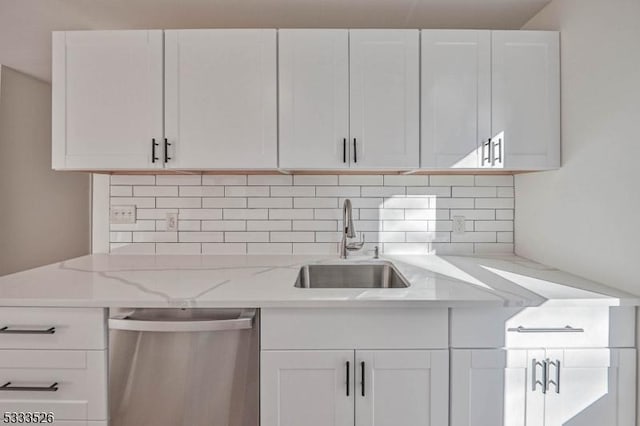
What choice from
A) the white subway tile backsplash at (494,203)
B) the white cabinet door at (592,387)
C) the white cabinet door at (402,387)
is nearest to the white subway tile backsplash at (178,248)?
the white cabinet door at (402,387)

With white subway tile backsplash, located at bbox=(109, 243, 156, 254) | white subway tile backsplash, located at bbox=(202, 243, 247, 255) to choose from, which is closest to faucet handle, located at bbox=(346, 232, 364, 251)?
white subway tile backsplash, located at bbox=(202, 243, 247, 255)

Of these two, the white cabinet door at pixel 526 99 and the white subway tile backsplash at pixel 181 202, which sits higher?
the white cabinet door at pixel 526 99

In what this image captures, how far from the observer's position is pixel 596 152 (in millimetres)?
1600

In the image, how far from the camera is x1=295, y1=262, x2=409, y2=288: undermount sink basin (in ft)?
6.71

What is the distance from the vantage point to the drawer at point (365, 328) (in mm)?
1406

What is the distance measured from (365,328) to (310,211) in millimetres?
941

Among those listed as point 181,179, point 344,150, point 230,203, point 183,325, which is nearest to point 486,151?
point 344,150

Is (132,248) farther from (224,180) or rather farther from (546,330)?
(546,330)

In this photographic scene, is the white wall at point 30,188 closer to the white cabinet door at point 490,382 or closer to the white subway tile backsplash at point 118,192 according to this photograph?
the white subway tile backsplash at point 118,192

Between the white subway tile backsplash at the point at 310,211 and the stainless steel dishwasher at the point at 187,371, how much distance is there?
840 millimetres

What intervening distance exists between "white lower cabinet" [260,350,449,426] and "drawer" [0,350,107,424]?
59cm

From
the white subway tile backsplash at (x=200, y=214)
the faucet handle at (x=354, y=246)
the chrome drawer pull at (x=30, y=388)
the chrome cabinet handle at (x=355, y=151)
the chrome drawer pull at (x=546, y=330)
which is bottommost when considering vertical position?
the chrome drawer pull at (x=30, y=388)

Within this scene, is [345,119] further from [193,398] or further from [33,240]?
[33,240]

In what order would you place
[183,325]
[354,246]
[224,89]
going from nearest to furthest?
1. [183,325]
2. [224,89]
3. [354,246]
